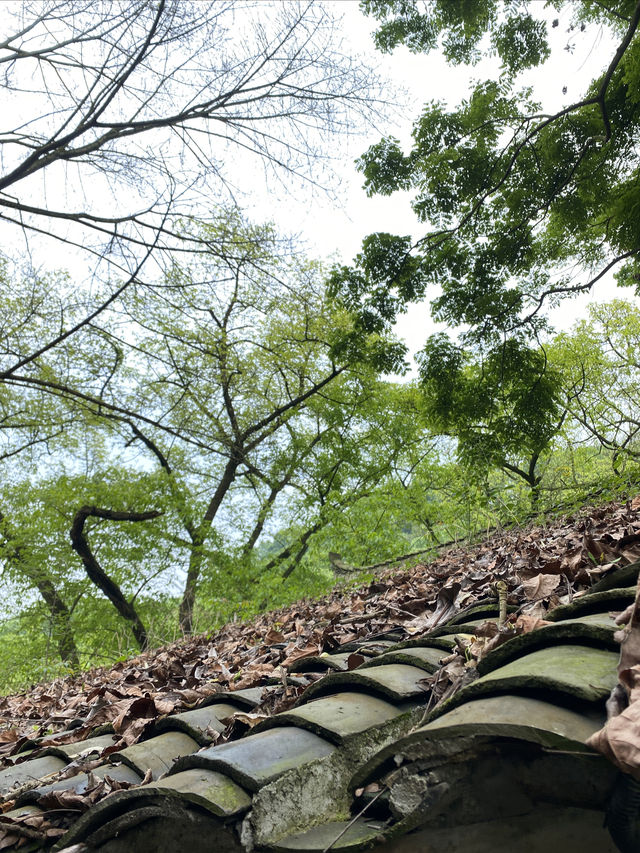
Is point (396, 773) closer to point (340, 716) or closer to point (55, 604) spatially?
point (340, 716)

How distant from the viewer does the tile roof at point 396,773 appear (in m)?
1.06

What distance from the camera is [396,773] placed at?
1.11 m

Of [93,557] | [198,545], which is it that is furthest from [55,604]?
[93,557]

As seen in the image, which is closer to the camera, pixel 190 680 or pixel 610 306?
pixel 190 680

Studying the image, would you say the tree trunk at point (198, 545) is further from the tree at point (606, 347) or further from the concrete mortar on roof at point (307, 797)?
the concrete mortar on roof at point (307, 797)

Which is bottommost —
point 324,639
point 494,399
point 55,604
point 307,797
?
point 307,797

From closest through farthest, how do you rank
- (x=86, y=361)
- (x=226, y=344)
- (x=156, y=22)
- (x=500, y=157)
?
(x=156, y=22) < (x=500, y=157) < (x=86, y=361) < (x=226, y=344)

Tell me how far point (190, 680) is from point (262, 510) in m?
16.3

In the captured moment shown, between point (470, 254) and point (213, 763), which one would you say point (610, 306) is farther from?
point (213, 763)

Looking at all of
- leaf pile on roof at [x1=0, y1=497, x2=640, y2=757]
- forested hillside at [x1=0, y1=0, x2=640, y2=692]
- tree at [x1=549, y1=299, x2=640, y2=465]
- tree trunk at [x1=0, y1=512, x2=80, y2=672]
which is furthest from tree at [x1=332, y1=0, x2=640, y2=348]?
tree trunk at [x1=0, y1=512, x2=80, y2=672]

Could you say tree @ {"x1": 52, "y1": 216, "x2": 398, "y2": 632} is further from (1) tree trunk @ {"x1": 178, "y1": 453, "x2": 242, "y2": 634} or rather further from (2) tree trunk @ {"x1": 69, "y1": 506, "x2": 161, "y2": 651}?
(2) tree trunk @ {"x1": 69, "y1": 506, "x2": 161, "y2": 651}

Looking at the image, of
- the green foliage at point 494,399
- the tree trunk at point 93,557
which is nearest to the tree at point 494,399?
the green foliage at point 494,399

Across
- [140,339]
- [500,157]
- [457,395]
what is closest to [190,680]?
[457,395]

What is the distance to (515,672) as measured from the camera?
118 cm
